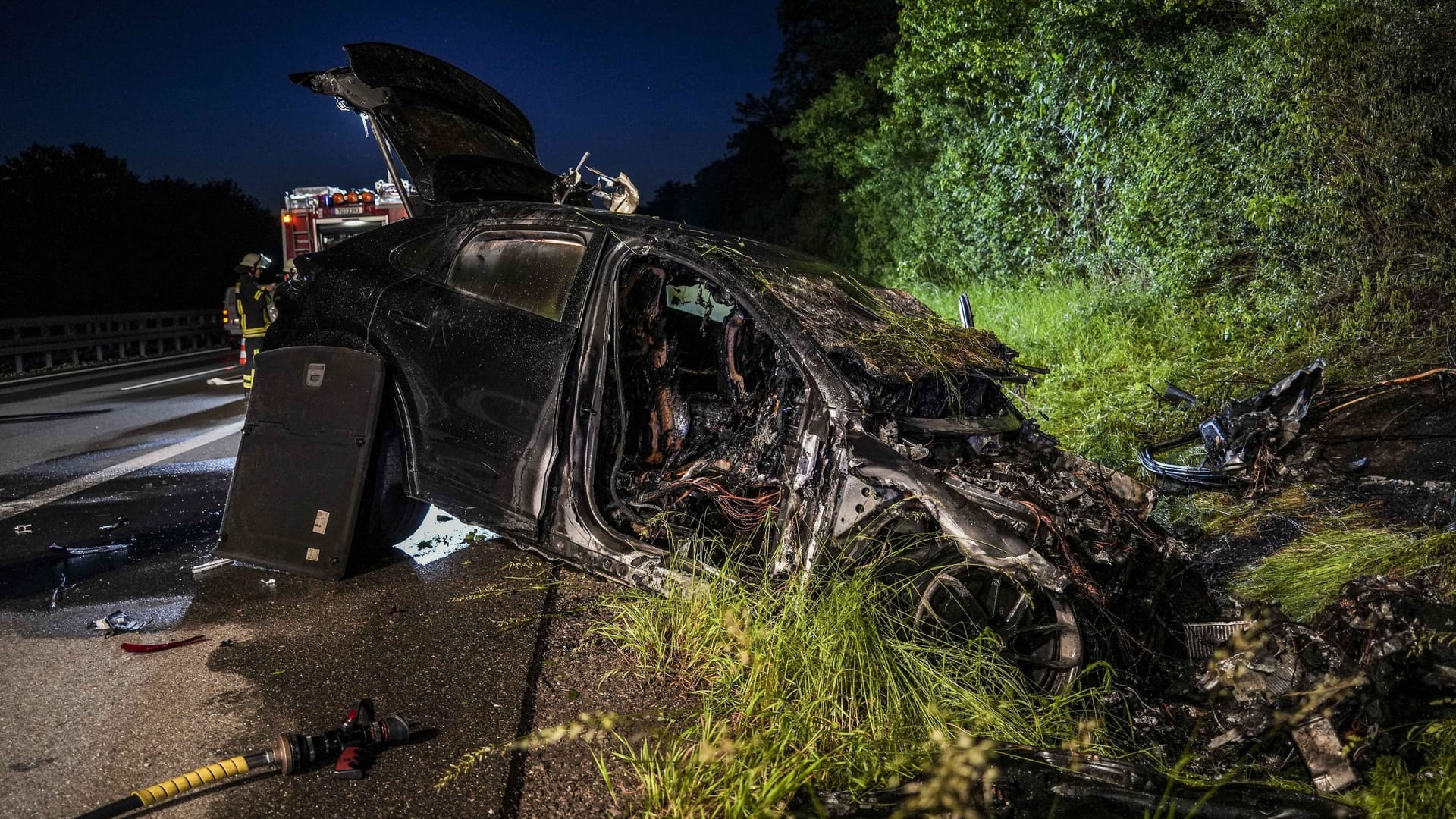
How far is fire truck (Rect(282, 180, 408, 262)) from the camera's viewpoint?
1303 centimetres

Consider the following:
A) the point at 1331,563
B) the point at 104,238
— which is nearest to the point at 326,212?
the point at 1331,563

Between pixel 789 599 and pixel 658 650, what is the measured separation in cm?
57

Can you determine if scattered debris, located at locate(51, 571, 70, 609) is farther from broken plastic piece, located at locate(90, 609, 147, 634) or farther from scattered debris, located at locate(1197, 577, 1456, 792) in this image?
scattered debris, located at locate(1197, 577, 1456, 792)

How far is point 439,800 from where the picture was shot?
2.45 meters

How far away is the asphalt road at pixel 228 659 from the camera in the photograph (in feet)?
8.18

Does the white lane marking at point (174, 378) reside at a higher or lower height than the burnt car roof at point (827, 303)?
lower

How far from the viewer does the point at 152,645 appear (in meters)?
3.43

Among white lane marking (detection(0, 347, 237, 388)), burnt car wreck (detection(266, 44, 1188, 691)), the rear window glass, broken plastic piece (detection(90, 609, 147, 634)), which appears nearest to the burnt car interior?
burnt car wreck (detection(266, 44, 1188, 691))

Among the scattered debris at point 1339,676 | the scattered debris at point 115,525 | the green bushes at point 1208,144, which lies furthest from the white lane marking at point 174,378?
the scattered debris at point 1339,676

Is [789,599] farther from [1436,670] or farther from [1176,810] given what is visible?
[1436,670]

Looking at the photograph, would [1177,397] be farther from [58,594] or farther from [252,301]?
[252,301]

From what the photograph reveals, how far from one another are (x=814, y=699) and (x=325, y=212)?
1280 centimetres

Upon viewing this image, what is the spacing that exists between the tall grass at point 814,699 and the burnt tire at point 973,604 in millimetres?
84

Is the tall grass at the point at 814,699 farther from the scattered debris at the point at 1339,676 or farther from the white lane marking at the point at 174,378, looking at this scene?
the white lane marking at the point at 174,378
